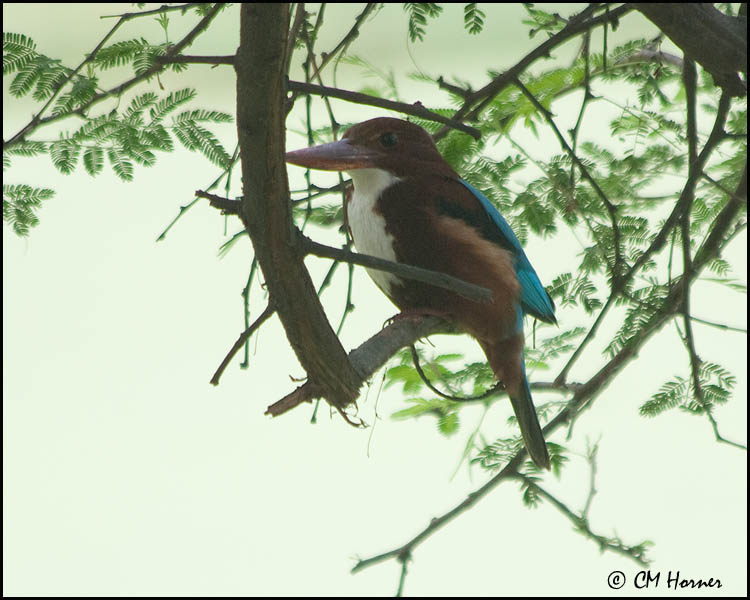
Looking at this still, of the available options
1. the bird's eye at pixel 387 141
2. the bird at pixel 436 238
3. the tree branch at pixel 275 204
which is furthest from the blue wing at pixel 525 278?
the tree branch at pixel 275 204

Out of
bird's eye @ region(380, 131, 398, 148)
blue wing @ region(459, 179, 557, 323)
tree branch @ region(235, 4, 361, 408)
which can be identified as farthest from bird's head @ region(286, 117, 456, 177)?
tree branch @ region(235, 4, 361, 408)

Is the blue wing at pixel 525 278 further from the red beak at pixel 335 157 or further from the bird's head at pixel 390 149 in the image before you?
the red beak at pixel 335 157

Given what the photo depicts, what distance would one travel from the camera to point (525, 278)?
9.86 ft

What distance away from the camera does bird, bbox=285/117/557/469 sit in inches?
109

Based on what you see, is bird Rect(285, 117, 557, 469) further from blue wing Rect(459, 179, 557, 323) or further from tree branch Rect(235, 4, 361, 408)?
tree branch Rect(235, 4, 361, 408)

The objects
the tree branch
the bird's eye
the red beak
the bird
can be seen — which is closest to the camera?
the tree branch

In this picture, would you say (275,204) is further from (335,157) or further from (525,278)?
(525,278)

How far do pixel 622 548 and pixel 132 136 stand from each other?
72.3 inches

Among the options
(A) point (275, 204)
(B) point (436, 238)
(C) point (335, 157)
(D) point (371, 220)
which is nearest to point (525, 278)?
(B) point (436, 238)

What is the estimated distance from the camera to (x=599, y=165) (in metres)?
3.37

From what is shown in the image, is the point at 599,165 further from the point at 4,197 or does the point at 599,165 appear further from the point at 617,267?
the point at 4,197

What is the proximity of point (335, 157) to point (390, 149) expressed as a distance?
0.26 metres

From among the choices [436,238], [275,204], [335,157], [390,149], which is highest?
[390,149]

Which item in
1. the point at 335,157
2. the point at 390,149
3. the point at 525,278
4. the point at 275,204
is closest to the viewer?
the point at 275,204
